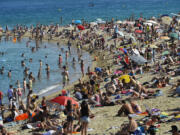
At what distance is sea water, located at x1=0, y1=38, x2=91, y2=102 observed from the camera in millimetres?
23328

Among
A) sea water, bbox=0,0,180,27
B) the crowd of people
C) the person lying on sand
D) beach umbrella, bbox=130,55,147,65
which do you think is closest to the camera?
the crowd of people

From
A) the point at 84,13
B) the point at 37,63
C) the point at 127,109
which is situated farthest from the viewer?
the point at 84,13

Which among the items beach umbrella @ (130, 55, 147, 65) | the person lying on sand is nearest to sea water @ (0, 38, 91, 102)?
beach umbrella @ (130, 55, 147, 65)

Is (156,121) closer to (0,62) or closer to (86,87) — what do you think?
(86,87)

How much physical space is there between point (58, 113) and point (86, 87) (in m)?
4.06

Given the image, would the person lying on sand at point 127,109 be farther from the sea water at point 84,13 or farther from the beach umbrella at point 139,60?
the sea water at point 84,13

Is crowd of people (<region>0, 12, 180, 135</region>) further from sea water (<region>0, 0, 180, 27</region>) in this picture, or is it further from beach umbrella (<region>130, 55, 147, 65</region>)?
sea water (<region>0, 0, 180, 27</region>)

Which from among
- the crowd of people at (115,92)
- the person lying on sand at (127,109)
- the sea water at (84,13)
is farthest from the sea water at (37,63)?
the sea water at (84,13)

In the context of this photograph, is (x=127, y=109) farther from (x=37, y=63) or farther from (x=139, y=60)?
(x=37, y=63)

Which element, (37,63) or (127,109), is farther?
(37,63)

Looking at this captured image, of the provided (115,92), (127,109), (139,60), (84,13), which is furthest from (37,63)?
(84,13)

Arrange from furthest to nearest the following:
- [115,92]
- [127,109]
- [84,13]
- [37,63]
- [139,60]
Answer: [84,13]
[37,63]
[139,60]
[115,92]
[127,109]

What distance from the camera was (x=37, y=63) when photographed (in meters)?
30.5

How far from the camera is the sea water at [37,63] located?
23328 millimetres
